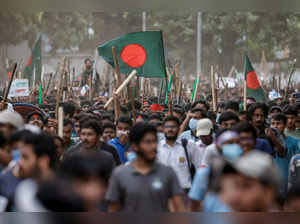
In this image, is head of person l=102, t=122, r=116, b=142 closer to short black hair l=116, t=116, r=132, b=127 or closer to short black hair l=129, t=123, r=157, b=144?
short black hair l=116, t=116, r=132, b=127

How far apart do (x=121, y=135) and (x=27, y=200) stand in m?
4.52

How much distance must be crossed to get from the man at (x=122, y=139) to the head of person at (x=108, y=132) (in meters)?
0.12

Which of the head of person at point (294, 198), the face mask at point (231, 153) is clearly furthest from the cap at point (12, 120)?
the head of person at point (294, 198)

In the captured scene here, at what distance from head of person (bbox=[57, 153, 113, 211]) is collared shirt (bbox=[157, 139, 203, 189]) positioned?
3.01m

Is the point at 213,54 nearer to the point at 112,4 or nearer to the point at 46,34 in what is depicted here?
the point at 46,34

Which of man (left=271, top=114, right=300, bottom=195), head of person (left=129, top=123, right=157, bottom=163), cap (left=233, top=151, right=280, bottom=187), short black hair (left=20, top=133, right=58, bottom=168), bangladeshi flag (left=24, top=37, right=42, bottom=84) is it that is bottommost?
man (left=271, top=114, right=300, bottom=195)

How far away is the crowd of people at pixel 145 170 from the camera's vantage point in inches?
77.9

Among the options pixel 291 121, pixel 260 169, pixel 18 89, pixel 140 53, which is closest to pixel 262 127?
pixel 291 121

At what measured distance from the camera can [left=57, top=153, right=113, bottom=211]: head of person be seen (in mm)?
1941

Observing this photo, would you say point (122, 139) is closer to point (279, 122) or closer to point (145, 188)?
point (279, 122)

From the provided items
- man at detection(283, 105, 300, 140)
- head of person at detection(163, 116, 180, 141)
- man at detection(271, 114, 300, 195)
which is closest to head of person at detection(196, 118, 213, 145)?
head of person at detection(163, 116, 180, 141)

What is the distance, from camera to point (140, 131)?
399cm

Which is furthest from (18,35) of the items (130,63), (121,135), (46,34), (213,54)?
(121,135)

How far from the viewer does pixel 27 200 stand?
1823 mm
